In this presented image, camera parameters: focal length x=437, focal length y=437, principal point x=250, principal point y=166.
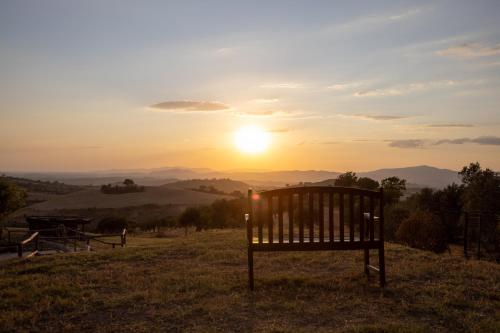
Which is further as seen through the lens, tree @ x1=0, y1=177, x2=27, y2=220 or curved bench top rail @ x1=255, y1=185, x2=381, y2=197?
tree @ x1=0, y1=177, x2=27, y2=220

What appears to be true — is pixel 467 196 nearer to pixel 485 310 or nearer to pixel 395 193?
pixel 395 193

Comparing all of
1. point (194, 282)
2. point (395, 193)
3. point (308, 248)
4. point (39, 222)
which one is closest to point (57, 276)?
point (194, 282)

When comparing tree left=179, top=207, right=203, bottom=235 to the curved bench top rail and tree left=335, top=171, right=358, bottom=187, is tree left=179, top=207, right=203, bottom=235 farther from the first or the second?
the curved bench top rail

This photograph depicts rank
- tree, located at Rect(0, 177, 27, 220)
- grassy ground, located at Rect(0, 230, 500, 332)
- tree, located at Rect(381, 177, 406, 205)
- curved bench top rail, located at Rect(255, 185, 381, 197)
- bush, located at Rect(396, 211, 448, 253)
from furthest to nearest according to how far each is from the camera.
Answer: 1. tree, located at Rect(381, 177, 406, 205)
2. tree, located at Rect(0, 177, 27, 220)
3. bush, located at Rect(396, 211, 448, 253)
4. curved bench top rail, located at Rect(255, 185, 381, 197)
5. grassy ground, located at Rect(0, 230, 500, 332)

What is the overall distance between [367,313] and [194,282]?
331 centimetres

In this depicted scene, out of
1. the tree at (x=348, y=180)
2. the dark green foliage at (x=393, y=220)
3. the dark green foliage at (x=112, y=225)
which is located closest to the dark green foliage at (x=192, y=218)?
the dark green foliage at (x=112, y=225)

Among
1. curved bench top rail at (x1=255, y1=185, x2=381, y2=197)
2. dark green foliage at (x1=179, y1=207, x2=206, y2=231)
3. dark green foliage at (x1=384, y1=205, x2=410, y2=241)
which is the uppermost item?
curved bench top rail at (x1=255, y1=185, x2=381, y2=197)

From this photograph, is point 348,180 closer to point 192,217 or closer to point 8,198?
point 192,217

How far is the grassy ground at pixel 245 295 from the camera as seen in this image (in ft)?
19.3

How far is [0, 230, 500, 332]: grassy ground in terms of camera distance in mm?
5875

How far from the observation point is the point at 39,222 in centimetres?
2934

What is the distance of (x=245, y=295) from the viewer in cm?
726

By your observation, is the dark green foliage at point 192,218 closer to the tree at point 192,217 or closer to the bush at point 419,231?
the tree at point 192,217

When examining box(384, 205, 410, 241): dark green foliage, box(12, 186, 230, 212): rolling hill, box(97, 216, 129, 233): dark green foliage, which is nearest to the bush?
box(384, 205, 410, 241): dark green foliage
